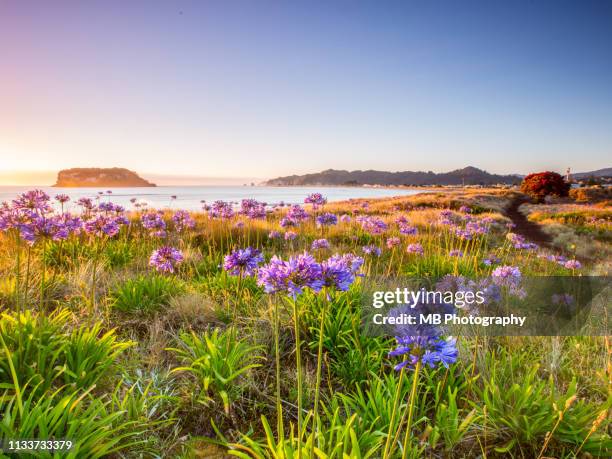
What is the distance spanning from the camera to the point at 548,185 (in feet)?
152

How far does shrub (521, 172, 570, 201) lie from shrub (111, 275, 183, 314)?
184ft

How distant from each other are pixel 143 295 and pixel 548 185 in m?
57.0

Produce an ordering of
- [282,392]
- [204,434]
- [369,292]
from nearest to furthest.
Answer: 1. [204,434]
2. [282,392]
3. [369,292]

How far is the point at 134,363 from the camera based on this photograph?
3459 millimetres

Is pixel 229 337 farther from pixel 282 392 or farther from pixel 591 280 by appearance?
pixel 591 280

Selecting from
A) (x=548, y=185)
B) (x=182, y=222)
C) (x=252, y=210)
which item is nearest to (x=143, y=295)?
(x=252, y=210)

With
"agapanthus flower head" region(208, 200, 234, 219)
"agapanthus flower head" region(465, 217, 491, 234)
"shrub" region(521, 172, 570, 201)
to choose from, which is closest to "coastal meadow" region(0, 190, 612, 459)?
"agapanthus flower head" region(208, 200, 234, 219)

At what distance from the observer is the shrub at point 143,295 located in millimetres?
4637

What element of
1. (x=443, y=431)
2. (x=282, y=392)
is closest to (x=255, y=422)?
(x=282, y=392)

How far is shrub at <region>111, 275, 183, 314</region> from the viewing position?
464 centimetres

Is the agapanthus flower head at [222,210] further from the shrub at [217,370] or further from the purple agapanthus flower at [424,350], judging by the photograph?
the purple agapanthus flower at [424,350]

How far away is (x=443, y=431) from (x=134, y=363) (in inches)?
125

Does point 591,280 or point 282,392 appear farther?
point 591,280

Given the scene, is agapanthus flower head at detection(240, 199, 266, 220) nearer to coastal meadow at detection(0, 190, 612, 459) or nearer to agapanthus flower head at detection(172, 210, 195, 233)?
coastal meadow at detection(0, 190, 612, 459)
